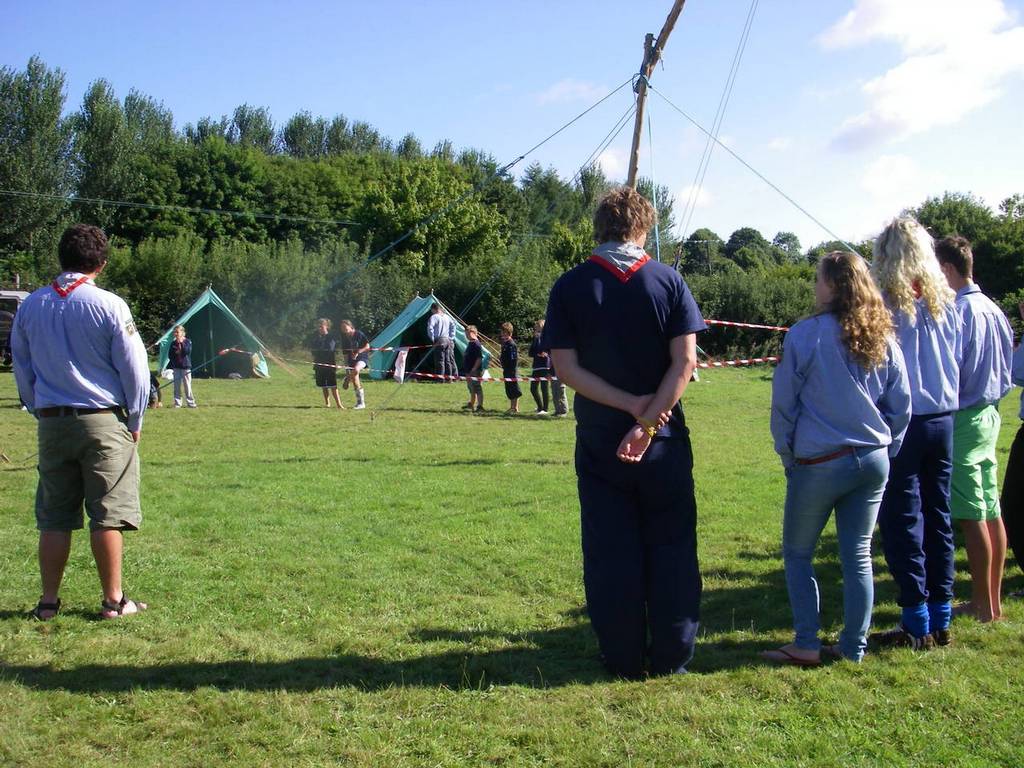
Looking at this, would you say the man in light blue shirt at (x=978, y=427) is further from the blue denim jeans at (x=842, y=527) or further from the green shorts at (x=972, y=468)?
the blue denim jeans at (x=842, y=527)

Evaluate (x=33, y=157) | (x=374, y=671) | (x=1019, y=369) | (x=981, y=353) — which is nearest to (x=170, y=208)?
(x=33, y=157)

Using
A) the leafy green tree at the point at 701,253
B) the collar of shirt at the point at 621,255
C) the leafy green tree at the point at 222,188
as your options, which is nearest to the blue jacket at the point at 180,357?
the collar of shirt at the point at 621,255

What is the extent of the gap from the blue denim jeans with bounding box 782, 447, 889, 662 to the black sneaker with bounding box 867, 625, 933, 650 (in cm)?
30

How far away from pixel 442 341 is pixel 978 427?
1862 cm

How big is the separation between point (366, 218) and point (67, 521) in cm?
4298

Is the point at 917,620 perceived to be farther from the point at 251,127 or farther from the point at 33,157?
the point at 251,127

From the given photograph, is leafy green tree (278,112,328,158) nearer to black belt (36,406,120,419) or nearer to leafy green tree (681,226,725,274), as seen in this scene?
leafy green tree (681,226,725,274)

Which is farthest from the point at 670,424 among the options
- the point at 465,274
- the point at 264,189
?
the point at 264,189

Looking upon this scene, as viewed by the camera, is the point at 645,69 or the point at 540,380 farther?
the point at 540,380

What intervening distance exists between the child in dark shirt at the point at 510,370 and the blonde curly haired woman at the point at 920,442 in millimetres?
11499

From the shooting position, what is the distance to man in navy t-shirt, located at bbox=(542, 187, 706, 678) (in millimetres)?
3691

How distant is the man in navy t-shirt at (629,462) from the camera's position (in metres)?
3.69

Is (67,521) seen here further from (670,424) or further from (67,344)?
(670,424)

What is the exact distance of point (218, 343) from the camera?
81.9ft
